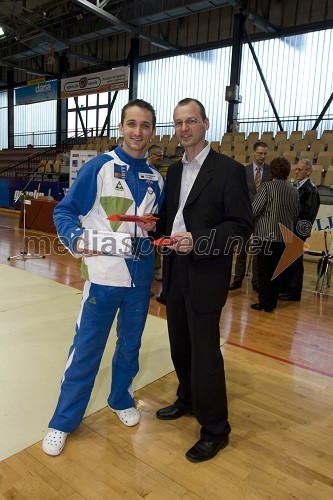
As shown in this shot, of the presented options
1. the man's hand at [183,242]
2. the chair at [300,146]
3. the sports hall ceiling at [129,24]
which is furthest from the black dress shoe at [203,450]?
the sports hall ceiling at [129,24]

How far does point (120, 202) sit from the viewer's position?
5.40 ft

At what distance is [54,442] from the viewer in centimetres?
166

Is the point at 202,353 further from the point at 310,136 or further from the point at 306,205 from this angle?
the point at 310,136

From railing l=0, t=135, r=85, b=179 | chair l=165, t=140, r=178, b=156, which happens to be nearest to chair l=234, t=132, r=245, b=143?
chair l=165, t=140, r=178, b=156

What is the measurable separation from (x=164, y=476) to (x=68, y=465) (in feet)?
1.32

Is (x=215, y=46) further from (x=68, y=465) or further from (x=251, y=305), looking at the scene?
(x=68, y=465)

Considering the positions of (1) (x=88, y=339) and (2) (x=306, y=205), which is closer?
(1) (x=88, y=339)

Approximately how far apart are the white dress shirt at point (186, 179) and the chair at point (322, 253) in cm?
316

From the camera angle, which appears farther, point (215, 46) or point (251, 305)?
point (215, 46)

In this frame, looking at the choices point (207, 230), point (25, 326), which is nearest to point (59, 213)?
point (207, 230)

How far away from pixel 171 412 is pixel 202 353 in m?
0.55

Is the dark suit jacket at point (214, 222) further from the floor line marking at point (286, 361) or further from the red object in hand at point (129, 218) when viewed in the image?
the floor line marking at point (286, 361)

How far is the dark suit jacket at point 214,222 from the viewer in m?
1.52

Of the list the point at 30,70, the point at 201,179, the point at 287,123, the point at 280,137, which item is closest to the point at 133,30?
the point at 287,123
